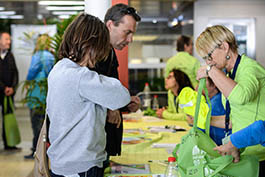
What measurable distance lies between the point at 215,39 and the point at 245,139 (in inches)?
23.9

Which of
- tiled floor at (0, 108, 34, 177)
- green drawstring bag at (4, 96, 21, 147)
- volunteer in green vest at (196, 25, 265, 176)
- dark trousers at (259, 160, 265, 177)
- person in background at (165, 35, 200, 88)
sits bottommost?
tiled floor at (0, 108, 34, 177)

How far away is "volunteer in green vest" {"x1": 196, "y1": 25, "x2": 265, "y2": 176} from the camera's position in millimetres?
1897

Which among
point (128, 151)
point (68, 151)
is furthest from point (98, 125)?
point (128, 151)

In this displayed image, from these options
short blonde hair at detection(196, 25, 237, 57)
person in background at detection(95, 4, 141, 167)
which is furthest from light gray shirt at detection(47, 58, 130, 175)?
short blonde hair at detection(196, 25, 237, 57)

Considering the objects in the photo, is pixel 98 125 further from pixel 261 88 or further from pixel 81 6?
pixel 81 6

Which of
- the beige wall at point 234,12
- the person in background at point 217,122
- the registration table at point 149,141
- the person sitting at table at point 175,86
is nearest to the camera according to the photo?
the registration table at point 149,141

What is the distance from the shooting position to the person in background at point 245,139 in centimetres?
165

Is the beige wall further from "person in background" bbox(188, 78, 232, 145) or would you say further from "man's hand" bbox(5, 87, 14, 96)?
"person in background" bbox(188, 78, 232, 145)

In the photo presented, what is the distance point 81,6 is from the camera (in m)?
8.70

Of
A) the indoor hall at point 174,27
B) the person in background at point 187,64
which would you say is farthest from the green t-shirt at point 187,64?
the indoor hall at point 174,27

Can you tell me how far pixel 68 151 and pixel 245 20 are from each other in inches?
273

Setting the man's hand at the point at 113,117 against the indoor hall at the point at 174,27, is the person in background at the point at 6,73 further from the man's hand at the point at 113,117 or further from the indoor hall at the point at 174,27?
the man's hand at the point at 113,117

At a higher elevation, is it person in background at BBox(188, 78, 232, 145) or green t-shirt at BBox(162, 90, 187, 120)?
person in background at BBox(188, 78, 232, 145)

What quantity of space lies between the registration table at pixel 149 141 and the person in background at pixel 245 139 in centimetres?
54
